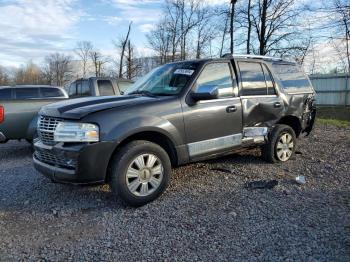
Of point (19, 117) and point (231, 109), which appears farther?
point (19, 117)

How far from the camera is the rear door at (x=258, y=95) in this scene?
637cm

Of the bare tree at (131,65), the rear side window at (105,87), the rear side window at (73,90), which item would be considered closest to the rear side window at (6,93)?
the rear side window at (105,87)

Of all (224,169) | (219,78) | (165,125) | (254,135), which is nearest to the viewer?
(165,125)

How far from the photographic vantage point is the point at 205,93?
5488 millimetres

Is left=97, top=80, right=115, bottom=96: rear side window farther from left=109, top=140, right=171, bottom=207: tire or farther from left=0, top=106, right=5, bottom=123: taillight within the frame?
left=109, top=140, right=171, bottom=207: tire

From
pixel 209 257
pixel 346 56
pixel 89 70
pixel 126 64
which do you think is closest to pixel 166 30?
pixel 126 64

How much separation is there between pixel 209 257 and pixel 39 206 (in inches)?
103

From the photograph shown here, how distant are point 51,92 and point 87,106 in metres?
5.80

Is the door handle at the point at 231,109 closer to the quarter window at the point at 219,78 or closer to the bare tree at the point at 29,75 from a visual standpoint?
the quarter window at the point at 219,78

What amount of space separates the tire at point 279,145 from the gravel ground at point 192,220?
36cm

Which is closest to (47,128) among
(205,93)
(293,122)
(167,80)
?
(167,80)

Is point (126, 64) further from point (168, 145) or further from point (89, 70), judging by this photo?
point (168, 145)

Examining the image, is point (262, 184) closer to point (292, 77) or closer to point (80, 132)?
point (292, 77)

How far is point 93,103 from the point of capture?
5137 mm
